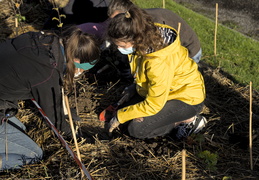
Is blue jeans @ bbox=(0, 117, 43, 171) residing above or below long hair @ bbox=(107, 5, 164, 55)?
below

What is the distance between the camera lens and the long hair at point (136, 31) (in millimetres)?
2332

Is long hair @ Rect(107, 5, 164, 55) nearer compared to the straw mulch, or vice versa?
long hair @ Rect(107, 5, 164, 55)

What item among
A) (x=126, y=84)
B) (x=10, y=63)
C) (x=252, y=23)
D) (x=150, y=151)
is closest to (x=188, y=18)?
(x=252, y=23)

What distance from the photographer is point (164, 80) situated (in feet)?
8.27

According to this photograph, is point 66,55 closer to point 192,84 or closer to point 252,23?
point 192,84

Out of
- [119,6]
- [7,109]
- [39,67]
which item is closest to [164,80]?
[39,67]

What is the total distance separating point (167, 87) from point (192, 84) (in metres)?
0.35

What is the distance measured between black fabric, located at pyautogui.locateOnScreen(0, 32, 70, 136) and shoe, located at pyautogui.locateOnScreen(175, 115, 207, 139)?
4.21ft

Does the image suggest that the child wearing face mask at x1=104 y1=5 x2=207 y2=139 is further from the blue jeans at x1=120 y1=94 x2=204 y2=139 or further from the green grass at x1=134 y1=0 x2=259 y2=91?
the green grass at x1=134 y1=0 x2=259 y2=91

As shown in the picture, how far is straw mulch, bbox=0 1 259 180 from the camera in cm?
255

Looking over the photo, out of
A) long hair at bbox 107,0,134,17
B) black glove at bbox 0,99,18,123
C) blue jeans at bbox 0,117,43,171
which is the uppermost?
long hair at bbox 107,0,134,17

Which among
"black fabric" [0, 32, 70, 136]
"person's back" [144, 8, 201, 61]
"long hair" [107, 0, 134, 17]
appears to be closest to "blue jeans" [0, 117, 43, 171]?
"black fabric" [0, 32, 70, 136]

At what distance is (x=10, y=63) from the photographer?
7.91ft

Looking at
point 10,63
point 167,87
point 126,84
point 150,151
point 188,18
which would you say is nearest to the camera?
point 10,63
